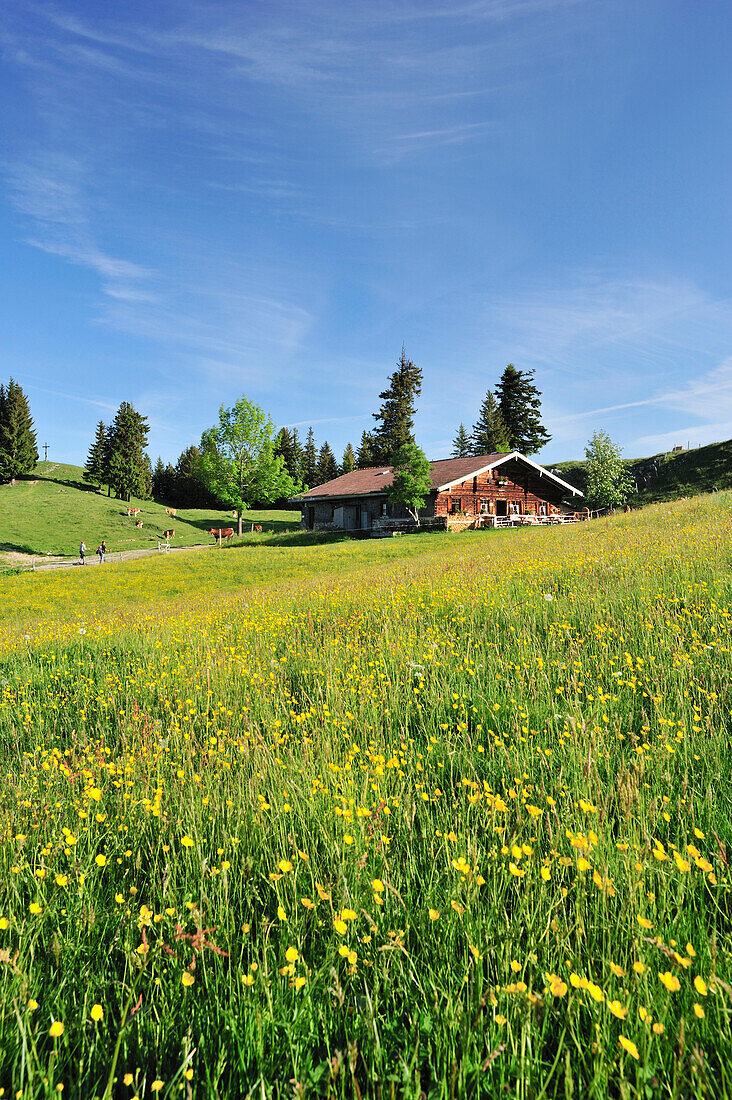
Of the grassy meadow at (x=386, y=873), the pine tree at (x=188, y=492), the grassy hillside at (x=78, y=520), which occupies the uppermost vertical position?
the pine tree at (x=188, y=492)

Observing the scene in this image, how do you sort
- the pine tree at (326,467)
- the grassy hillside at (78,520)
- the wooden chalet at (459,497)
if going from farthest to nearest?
1. the pine tree at (326,467)
2. the grassy hillside at (78,520)
3. the wooden chalet at (459,497)

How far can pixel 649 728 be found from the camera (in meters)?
3.36

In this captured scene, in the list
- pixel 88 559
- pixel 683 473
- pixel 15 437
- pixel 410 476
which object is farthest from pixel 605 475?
pixel 15 437

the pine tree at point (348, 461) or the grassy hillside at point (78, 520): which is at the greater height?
the pine tree at point (348, 461)

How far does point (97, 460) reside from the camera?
81000 millimetres

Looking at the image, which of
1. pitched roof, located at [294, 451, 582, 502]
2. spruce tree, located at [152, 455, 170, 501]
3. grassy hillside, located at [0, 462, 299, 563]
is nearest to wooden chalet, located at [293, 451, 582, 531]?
pitched roof, located at [294, 451, 582, 502]

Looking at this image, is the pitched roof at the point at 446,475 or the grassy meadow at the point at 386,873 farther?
the pitched roof at the point at 446,475

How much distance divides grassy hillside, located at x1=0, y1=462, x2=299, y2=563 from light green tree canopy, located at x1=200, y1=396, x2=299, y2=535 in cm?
822

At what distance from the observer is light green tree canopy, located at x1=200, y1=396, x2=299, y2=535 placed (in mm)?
48094

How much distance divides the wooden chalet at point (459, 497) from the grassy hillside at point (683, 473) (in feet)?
36.9

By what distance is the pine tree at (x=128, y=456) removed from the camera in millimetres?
75125

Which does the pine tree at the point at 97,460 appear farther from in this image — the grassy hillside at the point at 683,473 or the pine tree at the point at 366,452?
the grassy hillside at the point at 683,473

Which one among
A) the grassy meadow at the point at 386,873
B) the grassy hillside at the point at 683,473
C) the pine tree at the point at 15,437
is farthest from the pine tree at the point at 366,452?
the grassy meadow at the point at 386,873

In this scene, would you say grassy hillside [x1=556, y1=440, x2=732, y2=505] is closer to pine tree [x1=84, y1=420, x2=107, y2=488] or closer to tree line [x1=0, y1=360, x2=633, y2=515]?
tree line [x1=0, y1=360, x2=633, y2=515]
